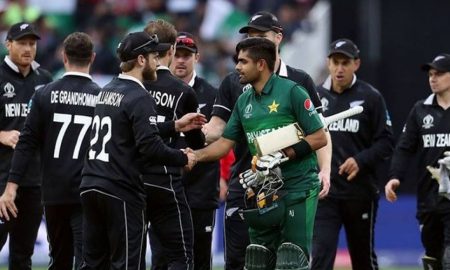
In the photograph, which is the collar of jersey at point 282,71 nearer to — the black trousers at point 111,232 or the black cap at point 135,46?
the black cap at point 135,46

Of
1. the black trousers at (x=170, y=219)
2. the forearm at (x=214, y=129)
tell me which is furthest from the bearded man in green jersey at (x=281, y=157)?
the forearm at (x=214, y=129)

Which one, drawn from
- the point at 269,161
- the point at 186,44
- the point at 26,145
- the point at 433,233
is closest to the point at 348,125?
the point at 433,233

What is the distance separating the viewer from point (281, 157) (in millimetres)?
9328

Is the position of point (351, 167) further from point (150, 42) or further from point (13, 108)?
point (13, 108)

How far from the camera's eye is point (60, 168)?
1045 cm

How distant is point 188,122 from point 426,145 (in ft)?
10.9

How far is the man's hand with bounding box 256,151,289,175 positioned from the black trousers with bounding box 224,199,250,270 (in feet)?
4.77

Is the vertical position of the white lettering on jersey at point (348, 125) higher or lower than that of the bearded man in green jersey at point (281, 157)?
higher

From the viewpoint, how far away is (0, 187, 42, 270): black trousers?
37.8 ft

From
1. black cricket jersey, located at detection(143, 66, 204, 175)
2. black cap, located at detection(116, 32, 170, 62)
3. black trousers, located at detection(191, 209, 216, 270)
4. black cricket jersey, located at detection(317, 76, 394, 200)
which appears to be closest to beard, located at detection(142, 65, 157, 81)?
black cap, located at detection(116, 32, 170, 62)

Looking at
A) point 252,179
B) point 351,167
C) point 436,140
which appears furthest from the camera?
point 351,167

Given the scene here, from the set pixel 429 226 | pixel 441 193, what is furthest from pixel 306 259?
pixel 429 226

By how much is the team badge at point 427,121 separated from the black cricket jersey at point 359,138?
1.49ft

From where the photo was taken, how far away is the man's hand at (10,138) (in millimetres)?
11312
